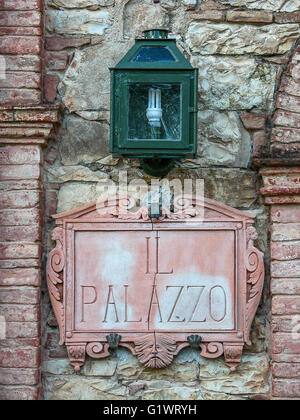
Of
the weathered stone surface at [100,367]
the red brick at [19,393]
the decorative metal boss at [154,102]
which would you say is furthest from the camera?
the weathered stone surface at [100,367]

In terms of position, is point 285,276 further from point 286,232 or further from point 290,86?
point 290,86

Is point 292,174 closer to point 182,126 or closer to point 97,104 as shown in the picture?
point 182,126

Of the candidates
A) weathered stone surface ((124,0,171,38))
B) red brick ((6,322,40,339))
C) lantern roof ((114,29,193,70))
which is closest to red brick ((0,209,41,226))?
red brick ((6,322,40,339))

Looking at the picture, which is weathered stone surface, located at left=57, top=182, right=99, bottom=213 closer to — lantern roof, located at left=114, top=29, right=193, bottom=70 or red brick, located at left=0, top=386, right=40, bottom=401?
lantern roof, located at left=114, top=29, right=193, bottom=70

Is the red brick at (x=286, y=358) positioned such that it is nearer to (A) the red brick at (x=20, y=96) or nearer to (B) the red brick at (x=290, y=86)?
(B) the red brick at (x=290, y=86)

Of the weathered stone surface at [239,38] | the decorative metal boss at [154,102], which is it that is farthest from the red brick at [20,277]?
the weathered stone surface at [239,38]

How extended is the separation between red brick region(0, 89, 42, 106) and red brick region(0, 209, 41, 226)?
577 millimetres

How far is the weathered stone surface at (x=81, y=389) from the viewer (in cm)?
438

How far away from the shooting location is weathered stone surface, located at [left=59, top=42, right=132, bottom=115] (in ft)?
14.7

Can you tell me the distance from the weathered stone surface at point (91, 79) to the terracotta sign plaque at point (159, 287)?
65cm

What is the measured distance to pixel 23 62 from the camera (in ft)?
14.4

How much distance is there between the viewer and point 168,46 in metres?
4.15

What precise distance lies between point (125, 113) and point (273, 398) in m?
1.67

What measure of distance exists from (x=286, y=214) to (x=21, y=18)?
5.72ft
